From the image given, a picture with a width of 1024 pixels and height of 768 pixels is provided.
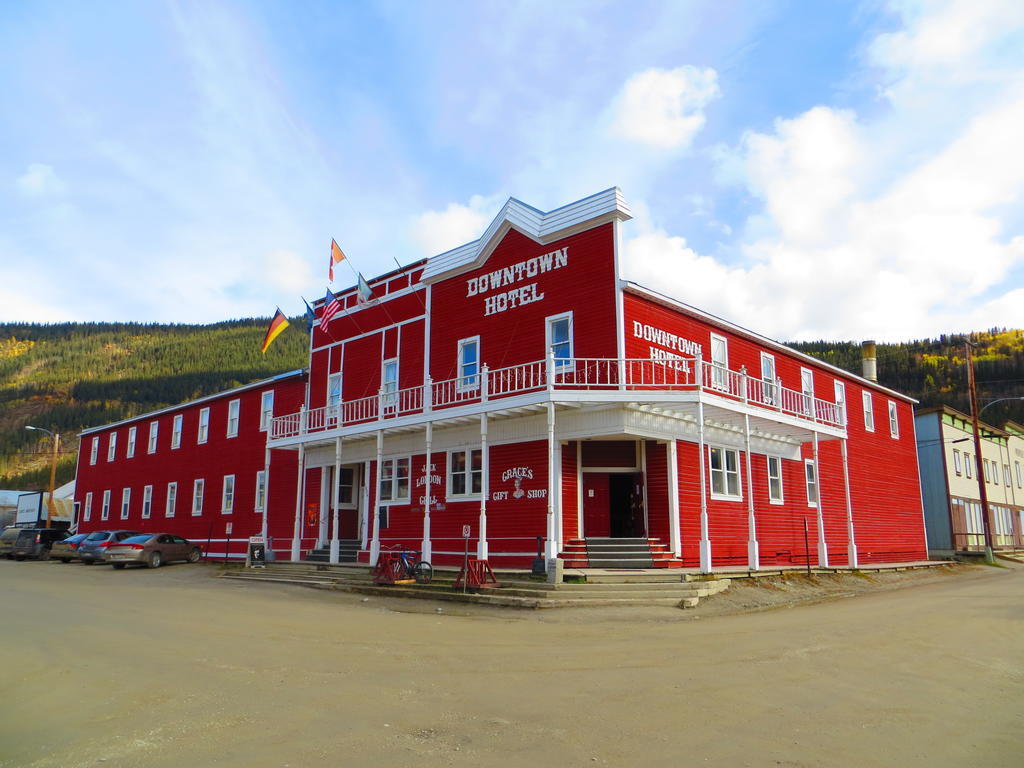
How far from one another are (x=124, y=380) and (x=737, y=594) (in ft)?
460

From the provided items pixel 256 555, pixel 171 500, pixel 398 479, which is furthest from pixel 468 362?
pixel 171 500

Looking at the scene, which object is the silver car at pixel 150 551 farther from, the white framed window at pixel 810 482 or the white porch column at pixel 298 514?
the white framed window at pixel 810 482

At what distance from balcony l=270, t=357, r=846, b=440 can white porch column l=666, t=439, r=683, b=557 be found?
5.82ft

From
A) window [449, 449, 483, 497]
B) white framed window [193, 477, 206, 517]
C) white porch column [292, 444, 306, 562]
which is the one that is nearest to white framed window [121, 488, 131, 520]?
white framed window [193, 477, 206, 517]

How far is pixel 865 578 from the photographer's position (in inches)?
851

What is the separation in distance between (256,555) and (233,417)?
971 cm

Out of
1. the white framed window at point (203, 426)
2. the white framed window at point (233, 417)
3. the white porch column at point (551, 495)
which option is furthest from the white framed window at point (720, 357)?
the white framed window at point (203, 426)

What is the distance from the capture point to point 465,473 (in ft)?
71.5

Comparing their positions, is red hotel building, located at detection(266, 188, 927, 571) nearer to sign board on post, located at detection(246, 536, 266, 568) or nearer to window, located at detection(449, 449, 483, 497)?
window, located at detection(449, 449, 483, 497)

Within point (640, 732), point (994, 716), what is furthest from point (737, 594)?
point (640, 732)

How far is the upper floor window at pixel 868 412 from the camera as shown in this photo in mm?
30344

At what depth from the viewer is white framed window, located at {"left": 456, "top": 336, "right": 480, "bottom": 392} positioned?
74.0 ft

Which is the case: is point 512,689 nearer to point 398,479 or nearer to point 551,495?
point 551,495

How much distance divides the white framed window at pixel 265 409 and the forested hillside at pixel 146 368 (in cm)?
7605
